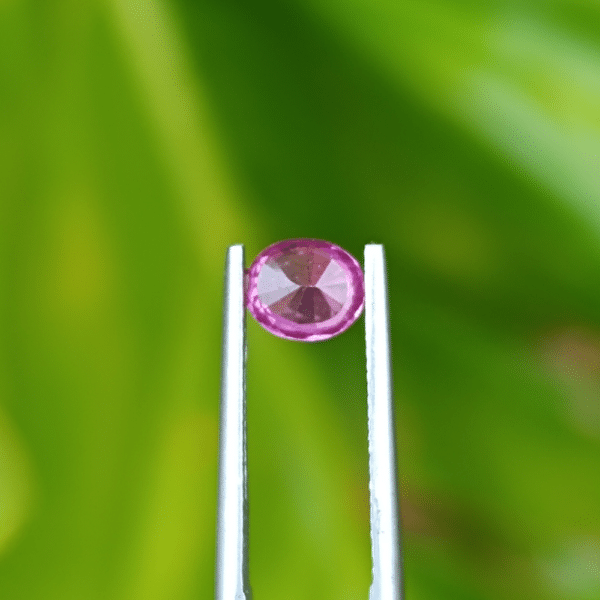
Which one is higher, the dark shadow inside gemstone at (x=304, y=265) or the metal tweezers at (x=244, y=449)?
the dark shadow inside gemstone at (x=304, y=265)

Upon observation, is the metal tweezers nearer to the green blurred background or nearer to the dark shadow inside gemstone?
the dark shadow inside gemstone

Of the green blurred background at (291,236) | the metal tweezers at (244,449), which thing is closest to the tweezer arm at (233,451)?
the metal tweezers at (244,449)

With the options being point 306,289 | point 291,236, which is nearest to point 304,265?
point 306,289

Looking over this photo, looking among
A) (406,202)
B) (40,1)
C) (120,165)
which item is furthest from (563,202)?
(40,1)

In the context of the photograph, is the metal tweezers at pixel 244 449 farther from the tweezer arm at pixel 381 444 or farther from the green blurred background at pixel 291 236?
the green blurred background at pixel 291 236

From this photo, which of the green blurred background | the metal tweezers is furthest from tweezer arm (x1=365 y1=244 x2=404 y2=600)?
the green blurred background

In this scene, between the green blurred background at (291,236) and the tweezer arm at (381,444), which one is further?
the green blurred background at (291,236)

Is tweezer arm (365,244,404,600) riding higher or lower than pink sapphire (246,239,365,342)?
lower
